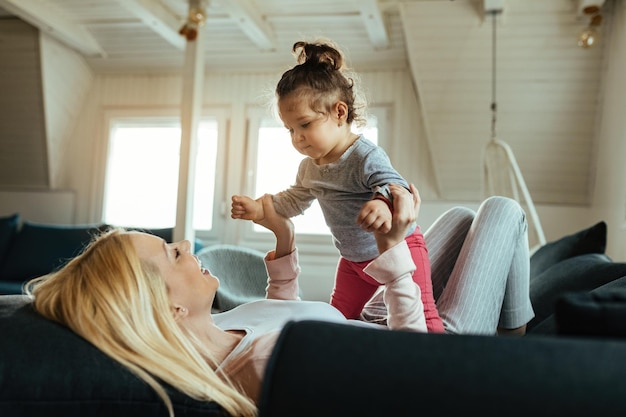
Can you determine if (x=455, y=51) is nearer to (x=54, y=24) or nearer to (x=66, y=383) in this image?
(x=54, y=24)

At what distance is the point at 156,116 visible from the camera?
5.57 meters

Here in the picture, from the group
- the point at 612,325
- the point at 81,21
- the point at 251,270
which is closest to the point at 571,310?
the point at 612,325

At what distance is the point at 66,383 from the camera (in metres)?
0.78

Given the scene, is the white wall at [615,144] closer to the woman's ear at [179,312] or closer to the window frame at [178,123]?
the window frame at [178,123]

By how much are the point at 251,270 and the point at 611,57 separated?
2.93 meters

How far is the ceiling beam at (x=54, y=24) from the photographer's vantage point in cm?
436

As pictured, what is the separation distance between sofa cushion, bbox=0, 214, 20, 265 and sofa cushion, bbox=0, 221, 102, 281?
6 cm

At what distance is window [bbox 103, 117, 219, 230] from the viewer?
5.66 metres

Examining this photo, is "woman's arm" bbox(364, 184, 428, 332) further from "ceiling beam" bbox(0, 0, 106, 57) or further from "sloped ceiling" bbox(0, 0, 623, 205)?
"ceiling beam" bbox(0, 0, 106, 57)

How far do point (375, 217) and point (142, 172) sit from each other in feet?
16.1

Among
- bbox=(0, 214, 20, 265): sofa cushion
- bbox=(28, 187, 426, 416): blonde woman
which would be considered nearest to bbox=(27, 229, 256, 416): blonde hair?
bbox=(28, 187, 426, 416): blonde woman

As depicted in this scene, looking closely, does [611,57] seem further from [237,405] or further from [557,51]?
[237,405]

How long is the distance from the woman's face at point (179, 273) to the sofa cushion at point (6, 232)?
436 cm

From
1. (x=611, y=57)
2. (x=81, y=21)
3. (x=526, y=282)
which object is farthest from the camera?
(x=81, y=21)
